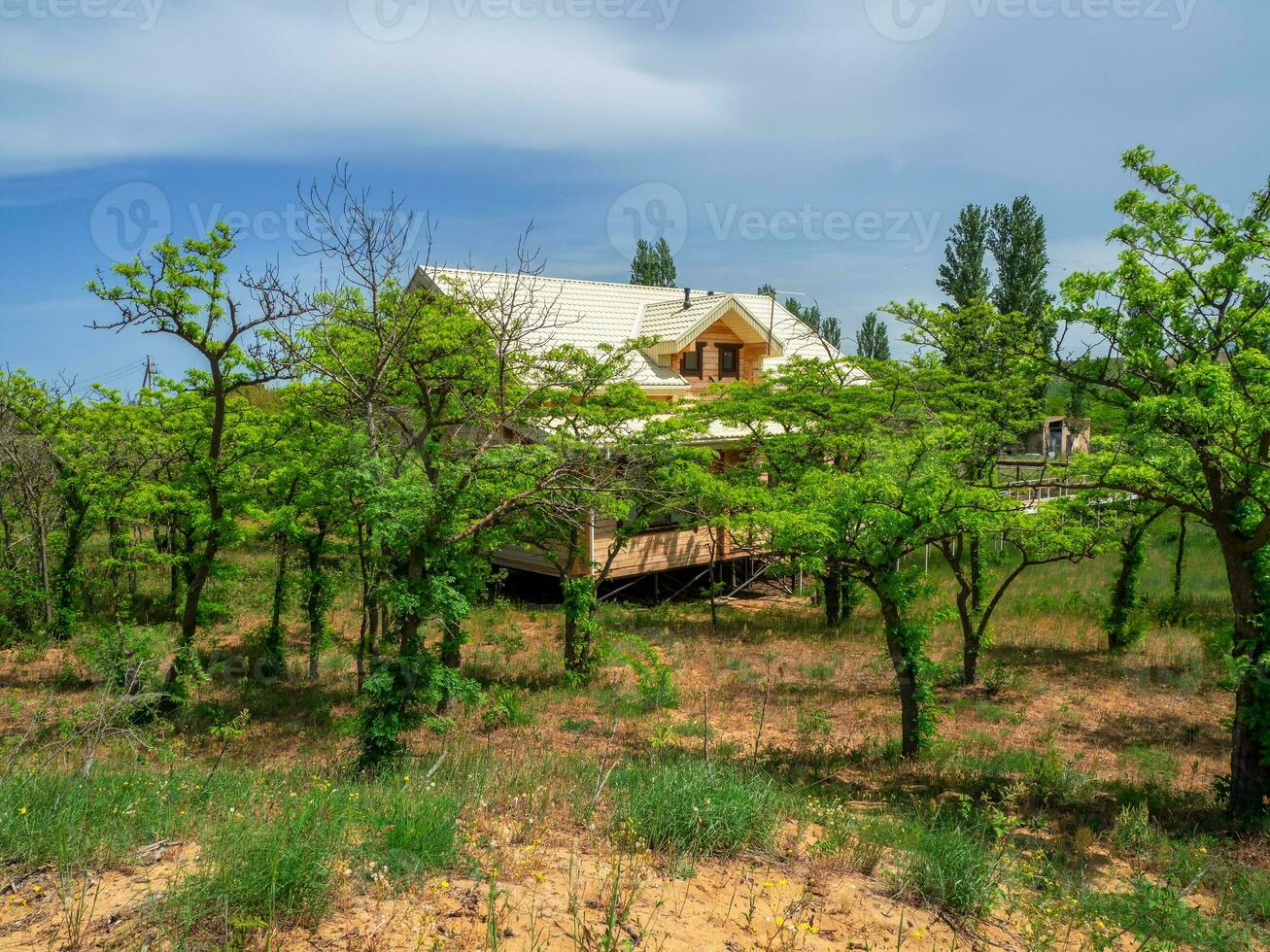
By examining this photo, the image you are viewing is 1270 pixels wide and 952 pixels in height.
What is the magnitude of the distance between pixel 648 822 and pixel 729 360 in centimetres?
2166

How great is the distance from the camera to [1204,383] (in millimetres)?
8508

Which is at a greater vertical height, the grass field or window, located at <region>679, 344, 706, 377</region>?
window, located at <region>679, 344, 706, 377</region>

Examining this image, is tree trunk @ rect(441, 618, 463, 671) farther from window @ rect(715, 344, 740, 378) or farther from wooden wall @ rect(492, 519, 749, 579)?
window @ rect(715, 344, 740, 378)

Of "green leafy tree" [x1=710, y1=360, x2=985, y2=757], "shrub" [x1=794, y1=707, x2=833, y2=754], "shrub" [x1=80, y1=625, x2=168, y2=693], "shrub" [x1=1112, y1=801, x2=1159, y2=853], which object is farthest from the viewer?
"shrub" [x1=794, y1=707, x2=833, y2=754]

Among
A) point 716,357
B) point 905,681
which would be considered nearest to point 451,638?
point 905,681

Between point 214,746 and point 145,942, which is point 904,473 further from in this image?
point 214,746

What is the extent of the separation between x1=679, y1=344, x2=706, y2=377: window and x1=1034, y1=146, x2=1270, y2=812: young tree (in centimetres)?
1611

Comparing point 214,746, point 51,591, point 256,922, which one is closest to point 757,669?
point 214,746

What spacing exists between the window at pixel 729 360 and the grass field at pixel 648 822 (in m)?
12.8

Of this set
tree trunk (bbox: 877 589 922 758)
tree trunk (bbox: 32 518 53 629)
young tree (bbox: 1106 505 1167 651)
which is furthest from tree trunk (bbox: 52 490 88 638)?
young tree (bbox: 1106 505 1167 651)

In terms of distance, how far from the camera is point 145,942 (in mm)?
3803

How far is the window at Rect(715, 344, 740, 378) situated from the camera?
2606cm

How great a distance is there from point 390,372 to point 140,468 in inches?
222

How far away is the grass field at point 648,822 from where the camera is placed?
14.3ft
